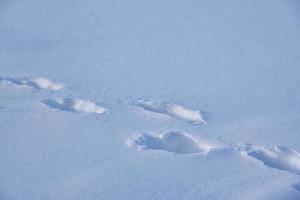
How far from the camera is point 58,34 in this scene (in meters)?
3.65

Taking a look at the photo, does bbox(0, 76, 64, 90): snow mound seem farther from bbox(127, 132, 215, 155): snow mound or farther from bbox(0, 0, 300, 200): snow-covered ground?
bbox(127, 132, 215, 155): snow mound

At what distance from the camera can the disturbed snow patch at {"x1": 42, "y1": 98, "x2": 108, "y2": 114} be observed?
2785mm

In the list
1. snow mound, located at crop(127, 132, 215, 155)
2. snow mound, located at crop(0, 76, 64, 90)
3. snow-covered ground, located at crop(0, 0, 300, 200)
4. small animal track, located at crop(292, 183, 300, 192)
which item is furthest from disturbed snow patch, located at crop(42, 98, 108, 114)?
small animal track, located at crop(292, 183, 300, 192)

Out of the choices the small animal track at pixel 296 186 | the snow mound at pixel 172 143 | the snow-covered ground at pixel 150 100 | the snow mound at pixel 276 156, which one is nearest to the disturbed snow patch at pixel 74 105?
the snow-covered ground at pixel 150 100

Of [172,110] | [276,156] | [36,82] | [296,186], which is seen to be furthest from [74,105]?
[296,186]

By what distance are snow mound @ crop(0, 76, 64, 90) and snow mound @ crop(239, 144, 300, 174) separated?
4.06 ft

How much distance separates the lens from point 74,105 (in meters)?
2.84

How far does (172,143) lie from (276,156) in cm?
53

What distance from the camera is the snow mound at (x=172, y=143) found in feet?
8.16

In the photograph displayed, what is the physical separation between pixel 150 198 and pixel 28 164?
0.65 meters

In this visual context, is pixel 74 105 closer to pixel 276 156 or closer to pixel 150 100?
pixel 150 100

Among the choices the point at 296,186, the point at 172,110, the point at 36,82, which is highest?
the point at 36,82

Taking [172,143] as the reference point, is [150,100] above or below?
above

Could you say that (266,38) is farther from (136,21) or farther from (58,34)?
(58,34)
